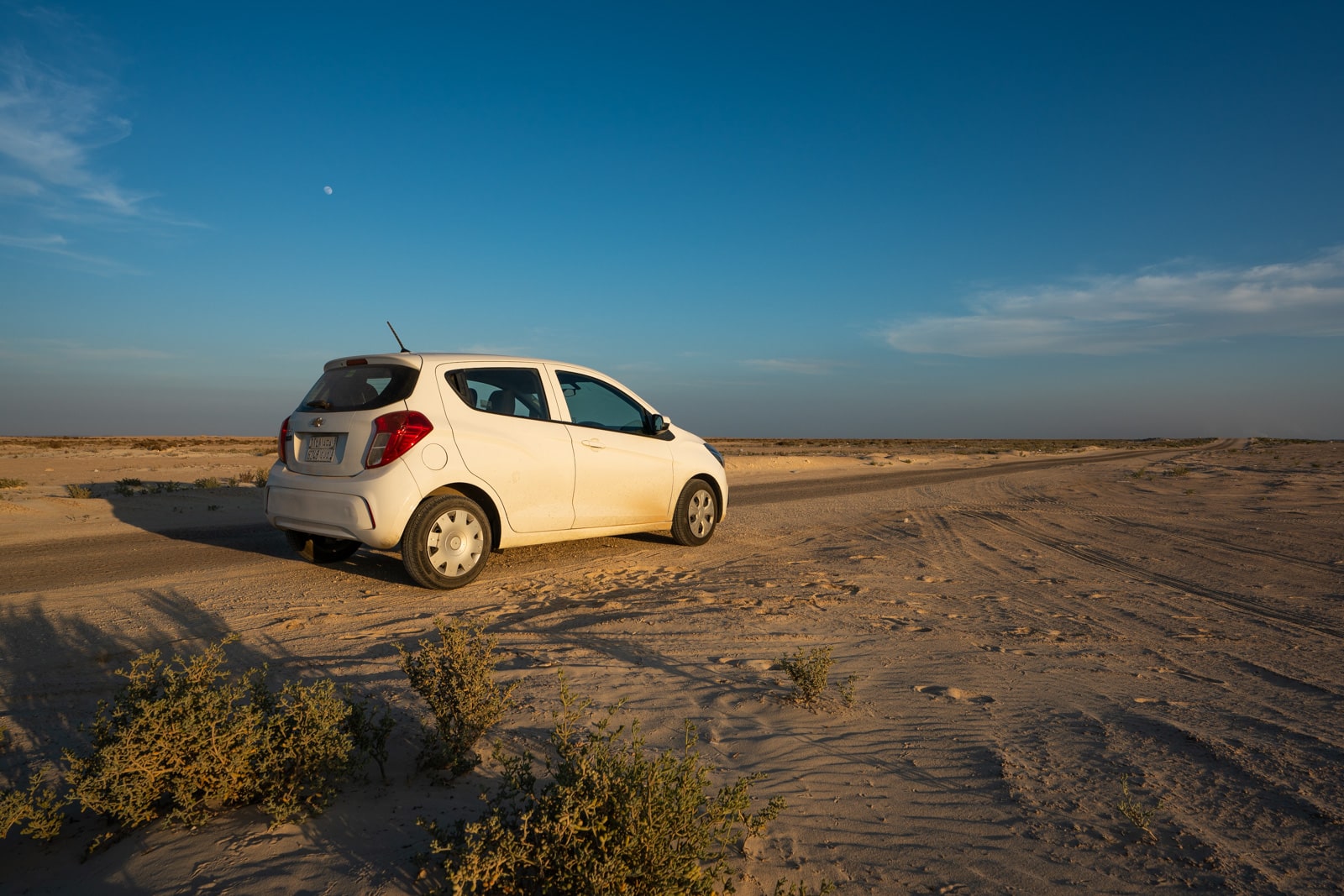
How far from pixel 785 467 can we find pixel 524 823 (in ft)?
86.1

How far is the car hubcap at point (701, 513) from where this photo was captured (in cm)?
874

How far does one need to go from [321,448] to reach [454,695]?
3969mm

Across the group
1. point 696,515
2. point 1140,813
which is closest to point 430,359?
point 696,515

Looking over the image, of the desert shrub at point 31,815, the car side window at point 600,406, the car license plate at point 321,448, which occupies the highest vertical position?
the car side window at point 600,406

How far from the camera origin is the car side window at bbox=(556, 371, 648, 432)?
7.57 m

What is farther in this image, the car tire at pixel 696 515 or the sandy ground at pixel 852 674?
the car tire at pixel 696 515

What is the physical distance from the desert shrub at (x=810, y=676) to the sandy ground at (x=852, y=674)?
90mm

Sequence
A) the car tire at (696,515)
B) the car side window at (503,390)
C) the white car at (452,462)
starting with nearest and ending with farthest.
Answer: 1. the white car at (452,462)
2. the car side window at (503,390)
3. the car tire at (696,515)

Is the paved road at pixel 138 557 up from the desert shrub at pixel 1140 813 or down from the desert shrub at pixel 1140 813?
up

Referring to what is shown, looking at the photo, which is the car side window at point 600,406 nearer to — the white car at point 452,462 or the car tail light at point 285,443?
the white car at point 452,462

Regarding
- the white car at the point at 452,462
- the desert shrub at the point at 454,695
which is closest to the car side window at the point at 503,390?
the white car at the point at 452,462

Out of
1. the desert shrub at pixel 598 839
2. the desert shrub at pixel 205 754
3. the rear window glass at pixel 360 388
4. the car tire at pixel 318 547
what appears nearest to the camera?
A: the desert shrub at pixel 598 839

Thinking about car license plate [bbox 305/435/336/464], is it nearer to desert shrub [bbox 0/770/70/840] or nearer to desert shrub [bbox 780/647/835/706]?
desert shrub [bbox 0/770/70/840]

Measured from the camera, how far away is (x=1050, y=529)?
34.6 feet
